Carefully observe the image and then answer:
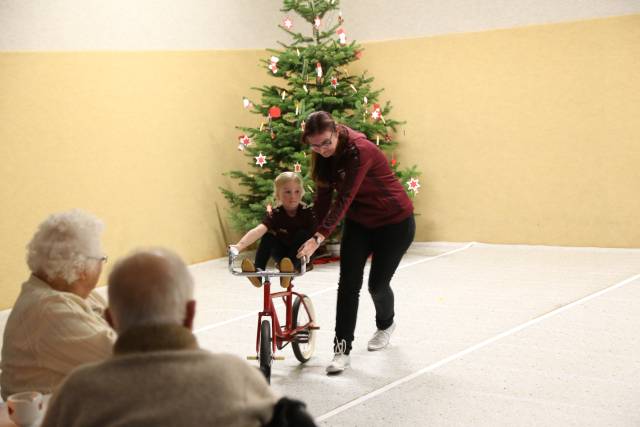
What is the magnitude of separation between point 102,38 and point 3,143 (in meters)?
1.30

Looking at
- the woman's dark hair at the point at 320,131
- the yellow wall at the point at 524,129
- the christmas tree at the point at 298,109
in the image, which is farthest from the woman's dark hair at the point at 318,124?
the yellow wall at the point at 524,129

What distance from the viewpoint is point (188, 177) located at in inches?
327

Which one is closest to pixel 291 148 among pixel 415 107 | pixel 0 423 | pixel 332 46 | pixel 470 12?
pixel 332 46

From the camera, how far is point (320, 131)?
4.34 m

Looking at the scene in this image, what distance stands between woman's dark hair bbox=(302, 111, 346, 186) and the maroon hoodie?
2cm

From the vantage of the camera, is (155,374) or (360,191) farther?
(360,191)

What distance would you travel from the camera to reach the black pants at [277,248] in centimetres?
472

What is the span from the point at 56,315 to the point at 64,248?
209mm

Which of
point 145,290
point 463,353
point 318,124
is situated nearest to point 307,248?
point 318,124

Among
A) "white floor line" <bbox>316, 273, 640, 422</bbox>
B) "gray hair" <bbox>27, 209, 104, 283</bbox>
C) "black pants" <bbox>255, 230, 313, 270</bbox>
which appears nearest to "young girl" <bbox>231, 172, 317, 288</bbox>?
"black pants" <bbox>255, 230, 313, 270</bbox>

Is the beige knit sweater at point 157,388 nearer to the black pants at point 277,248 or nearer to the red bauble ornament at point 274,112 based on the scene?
the black pants at point 277,248

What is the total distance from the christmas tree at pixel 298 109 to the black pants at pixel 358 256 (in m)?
3.12

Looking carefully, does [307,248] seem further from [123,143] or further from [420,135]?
[420,135]

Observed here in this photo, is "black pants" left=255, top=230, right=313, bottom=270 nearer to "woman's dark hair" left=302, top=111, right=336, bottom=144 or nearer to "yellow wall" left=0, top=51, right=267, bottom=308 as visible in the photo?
"woman's dark hair" left=302, top=111, right=336, bottom=144
